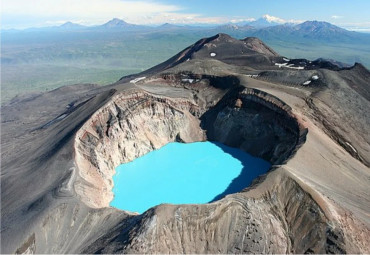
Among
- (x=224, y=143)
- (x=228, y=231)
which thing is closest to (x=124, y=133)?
(x=224, y=143)

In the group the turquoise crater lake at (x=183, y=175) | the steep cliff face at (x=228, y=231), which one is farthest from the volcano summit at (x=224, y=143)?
the turquoise crater lake at (x=183, y=175)

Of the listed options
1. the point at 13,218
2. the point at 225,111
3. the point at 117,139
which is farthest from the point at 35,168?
the point at 225,111

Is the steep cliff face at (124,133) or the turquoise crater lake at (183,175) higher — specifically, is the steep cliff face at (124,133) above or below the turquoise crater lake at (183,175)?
above

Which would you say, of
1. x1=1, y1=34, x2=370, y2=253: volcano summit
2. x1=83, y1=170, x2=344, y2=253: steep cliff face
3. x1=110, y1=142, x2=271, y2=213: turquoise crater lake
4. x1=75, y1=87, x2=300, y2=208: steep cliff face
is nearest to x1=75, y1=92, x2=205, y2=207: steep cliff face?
x1=75, y1=87, x2=300, y2=208: steep cliff face

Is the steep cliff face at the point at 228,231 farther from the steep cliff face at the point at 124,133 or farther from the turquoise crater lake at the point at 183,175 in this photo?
the steep cliff face at the point at 124,133

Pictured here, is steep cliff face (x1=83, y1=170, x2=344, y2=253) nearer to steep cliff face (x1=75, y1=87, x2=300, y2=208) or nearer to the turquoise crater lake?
the turquoise crater lake

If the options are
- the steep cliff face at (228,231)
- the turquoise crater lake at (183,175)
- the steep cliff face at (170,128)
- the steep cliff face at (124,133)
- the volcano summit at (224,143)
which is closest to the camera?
the steep cliff face at (228,231)

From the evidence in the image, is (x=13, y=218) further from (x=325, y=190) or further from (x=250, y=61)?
(x=250, y=61)

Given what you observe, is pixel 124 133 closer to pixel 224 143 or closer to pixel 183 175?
pixel 183 175
